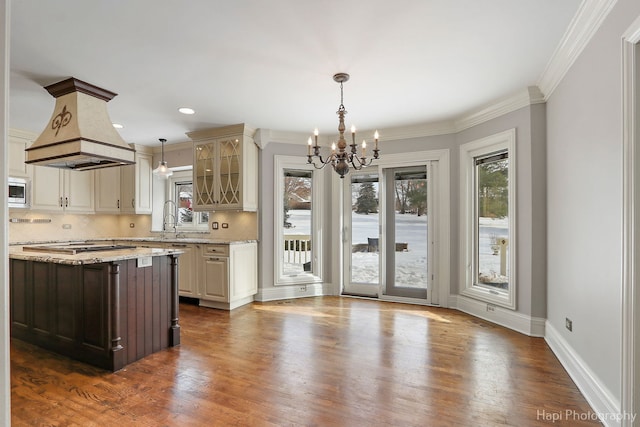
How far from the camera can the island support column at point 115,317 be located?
8.93 ft

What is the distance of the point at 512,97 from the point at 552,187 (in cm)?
112

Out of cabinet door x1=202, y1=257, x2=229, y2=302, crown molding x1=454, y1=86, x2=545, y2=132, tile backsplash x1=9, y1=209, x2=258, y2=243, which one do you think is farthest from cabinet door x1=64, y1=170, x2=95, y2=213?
crown molding x1=454, y1=86, x2=545, y2=132

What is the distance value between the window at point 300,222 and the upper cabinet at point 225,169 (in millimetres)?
548

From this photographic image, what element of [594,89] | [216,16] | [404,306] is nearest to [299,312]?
[404,306]

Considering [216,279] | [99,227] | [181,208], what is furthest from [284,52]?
[99,227]

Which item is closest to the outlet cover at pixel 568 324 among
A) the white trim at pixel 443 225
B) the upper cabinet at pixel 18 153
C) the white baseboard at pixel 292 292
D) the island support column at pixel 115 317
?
the white trim at pixel 443 225

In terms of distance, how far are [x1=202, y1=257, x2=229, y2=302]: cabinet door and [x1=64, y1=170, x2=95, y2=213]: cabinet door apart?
8.82 ft

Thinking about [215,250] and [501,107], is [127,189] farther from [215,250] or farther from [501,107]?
[501,107]

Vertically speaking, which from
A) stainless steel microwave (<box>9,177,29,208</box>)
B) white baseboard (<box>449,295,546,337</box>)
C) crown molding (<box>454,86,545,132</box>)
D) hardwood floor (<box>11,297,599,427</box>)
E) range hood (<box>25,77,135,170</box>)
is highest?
crown molding (<box>454,86,545,132</box>)

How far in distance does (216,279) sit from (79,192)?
3087 mm

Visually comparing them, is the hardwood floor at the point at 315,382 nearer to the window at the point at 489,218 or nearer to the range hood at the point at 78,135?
the window at the point at 489,218

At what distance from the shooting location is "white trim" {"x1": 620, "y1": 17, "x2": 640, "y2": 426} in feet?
5.70

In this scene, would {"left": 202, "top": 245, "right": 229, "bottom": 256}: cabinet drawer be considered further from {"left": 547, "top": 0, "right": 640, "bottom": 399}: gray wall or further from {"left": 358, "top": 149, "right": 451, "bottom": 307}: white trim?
{"left": 547, "top": 0, "right": 640, "bottom": 399}: gray wall

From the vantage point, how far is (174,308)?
10.9 ft
